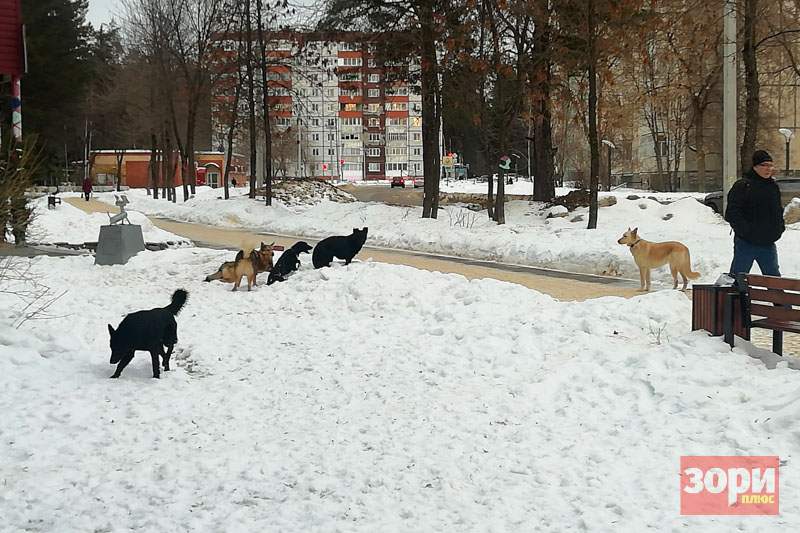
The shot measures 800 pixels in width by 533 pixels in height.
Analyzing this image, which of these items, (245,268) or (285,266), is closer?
(245,268)

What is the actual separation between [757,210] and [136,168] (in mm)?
73187

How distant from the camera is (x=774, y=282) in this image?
7543 mm

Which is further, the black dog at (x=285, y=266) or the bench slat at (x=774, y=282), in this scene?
the black dog at (x=285, y=266)

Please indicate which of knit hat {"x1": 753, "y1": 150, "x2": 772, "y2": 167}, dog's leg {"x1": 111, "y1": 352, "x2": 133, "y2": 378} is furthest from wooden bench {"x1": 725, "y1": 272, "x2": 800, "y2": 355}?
dog's leg {"x1": 111, "y1": 352, "x2": 133, "y2": 378}

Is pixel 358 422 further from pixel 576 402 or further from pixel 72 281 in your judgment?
pixel 72 281

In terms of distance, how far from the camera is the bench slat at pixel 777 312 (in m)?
7.38

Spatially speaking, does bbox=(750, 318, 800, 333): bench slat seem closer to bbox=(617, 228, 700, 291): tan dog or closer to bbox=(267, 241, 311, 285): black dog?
bbox=(617, 228, 700, 291): tan dog

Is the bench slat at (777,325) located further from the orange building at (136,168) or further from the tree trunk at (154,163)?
the orange building at (136,168)

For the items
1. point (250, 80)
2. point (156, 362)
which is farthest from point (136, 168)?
point (156, 362)

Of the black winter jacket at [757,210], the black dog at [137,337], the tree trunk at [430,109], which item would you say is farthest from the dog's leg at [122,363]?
the tree trunk at [430,109]

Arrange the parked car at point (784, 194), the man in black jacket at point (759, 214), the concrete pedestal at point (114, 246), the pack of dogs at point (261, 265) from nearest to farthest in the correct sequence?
the pack of dogs at point (261, 265), the man in black jacket at point (759, 214), the concrete pedestal at point (114, 246), the parked car at point (784, 194)

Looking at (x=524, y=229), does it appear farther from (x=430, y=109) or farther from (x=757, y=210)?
(x=757, y=210)

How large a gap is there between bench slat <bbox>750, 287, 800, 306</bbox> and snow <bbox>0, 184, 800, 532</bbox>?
46 cm

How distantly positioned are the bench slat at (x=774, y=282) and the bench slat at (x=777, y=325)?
1.03ft
